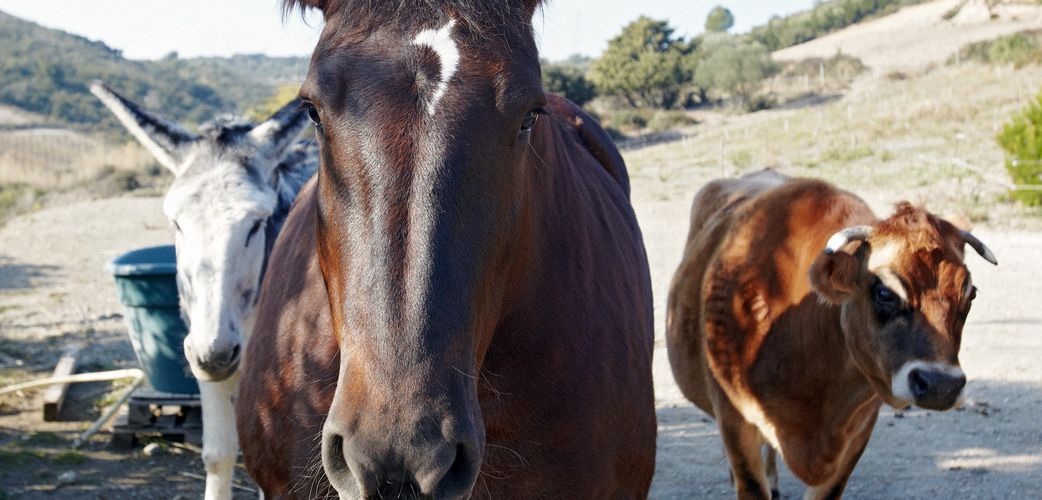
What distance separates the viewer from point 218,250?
402cm

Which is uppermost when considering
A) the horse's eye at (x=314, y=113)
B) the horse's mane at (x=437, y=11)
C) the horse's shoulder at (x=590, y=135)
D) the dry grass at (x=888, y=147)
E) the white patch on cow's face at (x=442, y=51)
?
the horse's mane at (x=437, y=11)

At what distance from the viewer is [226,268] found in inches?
158

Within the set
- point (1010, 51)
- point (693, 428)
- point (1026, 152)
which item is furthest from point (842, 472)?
point (1010, 51)

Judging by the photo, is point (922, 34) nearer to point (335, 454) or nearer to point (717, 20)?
point (717, 20)

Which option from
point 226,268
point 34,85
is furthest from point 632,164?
point 34,85

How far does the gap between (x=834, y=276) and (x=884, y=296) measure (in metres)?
0.24

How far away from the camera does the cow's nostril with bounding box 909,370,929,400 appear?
3904 mm

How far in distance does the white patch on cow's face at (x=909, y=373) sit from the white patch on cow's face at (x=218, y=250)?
9.82 ft

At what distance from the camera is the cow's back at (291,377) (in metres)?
2.35

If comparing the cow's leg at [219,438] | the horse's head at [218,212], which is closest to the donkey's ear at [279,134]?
the horse's head at [218,212]

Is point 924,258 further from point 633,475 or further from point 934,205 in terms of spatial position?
point 934,205

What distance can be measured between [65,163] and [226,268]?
31449 mm

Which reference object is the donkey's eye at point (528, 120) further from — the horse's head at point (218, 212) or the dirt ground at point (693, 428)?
the dirt ground at point (693, 428)

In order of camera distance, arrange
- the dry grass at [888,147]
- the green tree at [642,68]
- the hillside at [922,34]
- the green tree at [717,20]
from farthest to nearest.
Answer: the green tree at [717,20]
the hillside at [922,34]
the green tree at [642,68]
the dry grass at [888,147]
